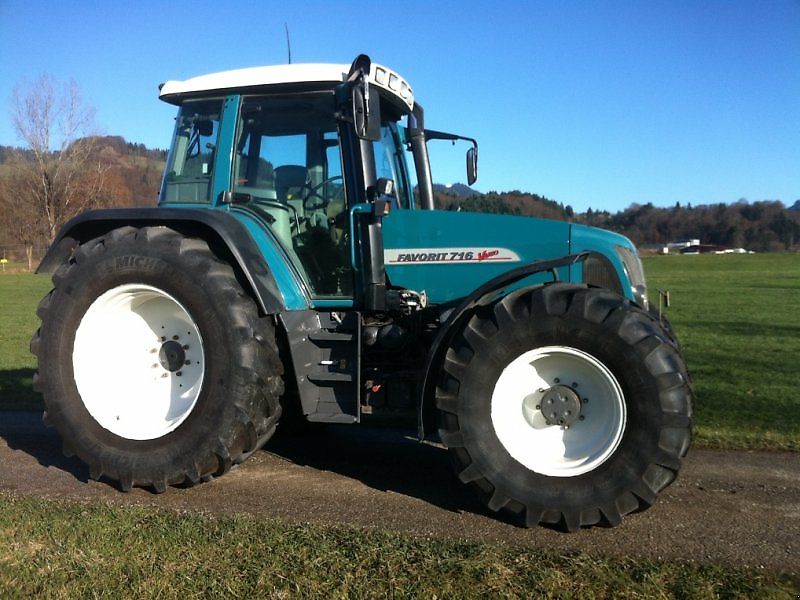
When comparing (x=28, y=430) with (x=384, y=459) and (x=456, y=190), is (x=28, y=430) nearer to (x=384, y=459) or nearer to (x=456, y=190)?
(x=384, y=459)

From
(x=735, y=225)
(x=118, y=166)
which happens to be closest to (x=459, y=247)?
(x=118, y=166)

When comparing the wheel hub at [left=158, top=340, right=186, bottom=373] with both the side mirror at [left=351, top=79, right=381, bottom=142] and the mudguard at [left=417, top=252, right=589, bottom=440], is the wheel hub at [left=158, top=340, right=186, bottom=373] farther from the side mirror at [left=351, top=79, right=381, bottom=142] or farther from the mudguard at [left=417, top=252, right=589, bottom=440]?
the side mirror at [left=351, top=79, right=381, bottom=142]

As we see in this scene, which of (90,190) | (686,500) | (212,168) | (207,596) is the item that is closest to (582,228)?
(686,500)

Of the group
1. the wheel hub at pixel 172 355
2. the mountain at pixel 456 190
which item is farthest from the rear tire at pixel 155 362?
the mountain at pixel 456 190

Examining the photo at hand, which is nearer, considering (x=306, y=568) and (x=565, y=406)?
(x=306, y=568)

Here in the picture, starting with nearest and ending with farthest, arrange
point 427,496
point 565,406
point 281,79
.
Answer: point 565,406 → point 427,496 → point 281,79

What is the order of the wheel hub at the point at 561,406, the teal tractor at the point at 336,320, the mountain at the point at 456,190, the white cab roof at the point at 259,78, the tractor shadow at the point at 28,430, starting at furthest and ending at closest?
the mountain at the point at 456,190
the tractor shadow at the point at 28,430
the white cab roof at the point at 259,78
the wheel hub at the point at 561,406
the teal tractor at the point at 336,320

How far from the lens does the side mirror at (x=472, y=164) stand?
19.3ft

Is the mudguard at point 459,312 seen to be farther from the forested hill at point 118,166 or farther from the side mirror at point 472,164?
the forested hill at point 118,166

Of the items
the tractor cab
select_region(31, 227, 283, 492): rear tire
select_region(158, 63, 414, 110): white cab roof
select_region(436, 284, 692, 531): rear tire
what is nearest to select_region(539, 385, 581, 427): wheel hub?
select_region(436, 284, 692, 531): rear tire

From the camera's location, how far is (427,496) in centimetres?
436

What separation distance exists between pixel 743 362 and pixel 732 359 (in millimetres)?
240

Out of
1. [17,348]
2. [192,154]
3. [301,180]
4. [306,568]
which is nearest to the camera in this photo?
[306,568]

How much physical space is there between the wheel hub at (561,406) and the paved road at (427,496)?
603 millimetres
